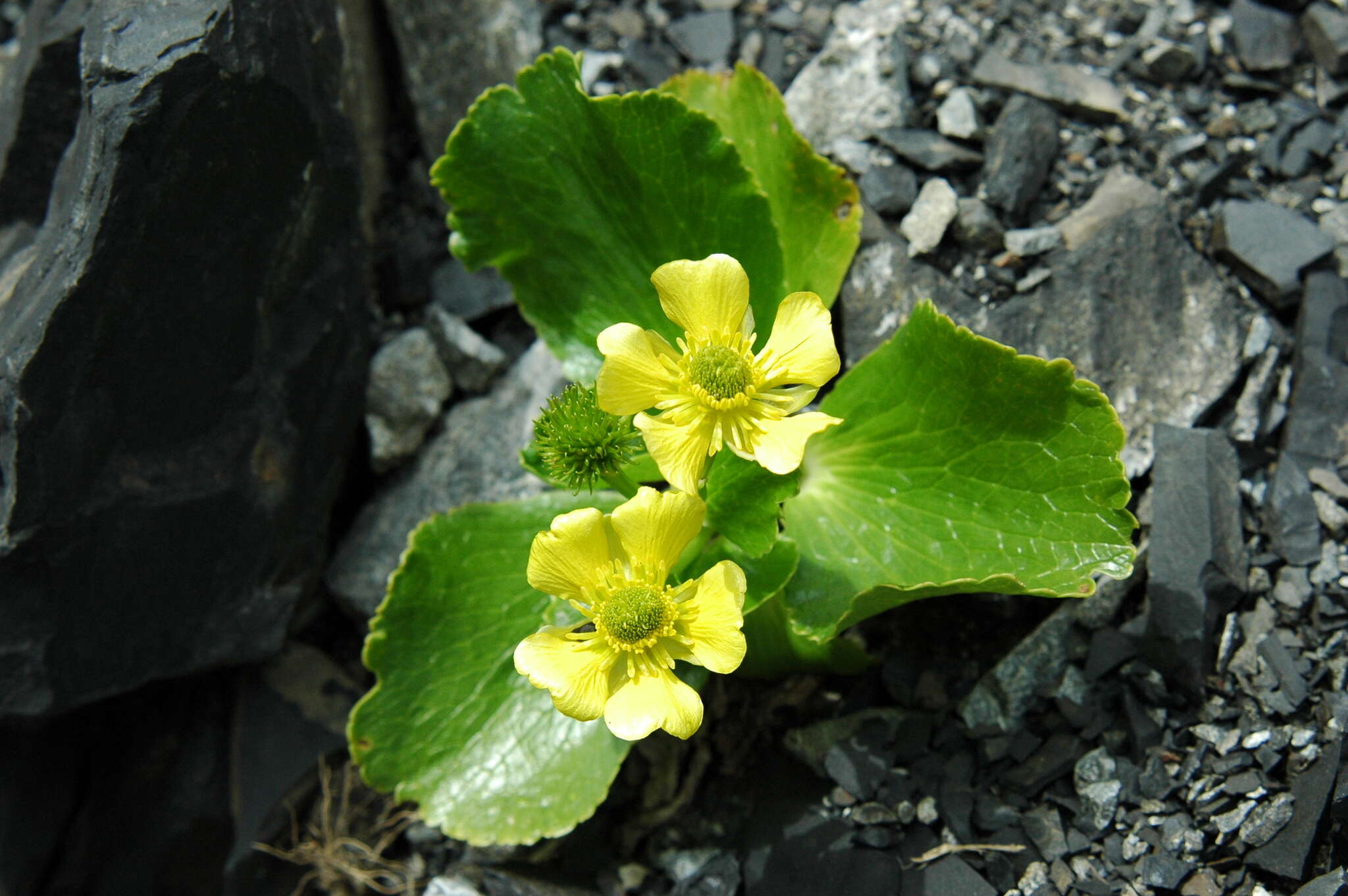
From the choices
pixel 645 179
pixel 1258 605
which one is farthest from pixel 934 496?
pixel 645 179

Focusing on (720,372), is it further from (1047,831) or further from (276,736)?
(276,736)

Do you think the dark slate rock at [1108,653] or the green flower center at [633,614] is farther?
the dark slate rock at [1108,653]

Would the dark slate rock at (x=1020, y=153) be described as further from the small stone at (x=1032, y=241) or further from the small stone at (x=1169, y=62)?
the small stone at (x=1169, y=62)

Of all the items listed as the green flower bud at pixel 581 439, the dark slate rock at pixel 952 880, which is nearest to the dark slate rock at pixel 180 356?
the green flower bud at pixel 581 439

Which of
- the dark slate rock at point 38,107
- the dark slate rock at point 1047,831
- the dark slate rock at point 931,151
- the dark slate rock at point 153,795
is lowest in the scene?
the dark slate rock at point 153,795

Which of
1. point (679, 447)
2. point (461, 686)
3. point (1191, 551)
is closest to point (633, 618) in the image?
point (679, 447)

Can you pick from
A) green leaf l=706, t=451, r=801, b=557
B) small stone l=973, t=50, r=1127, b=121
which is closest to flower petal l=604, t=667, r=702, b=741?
green leaf l=706, t=451, r=801, b=557
